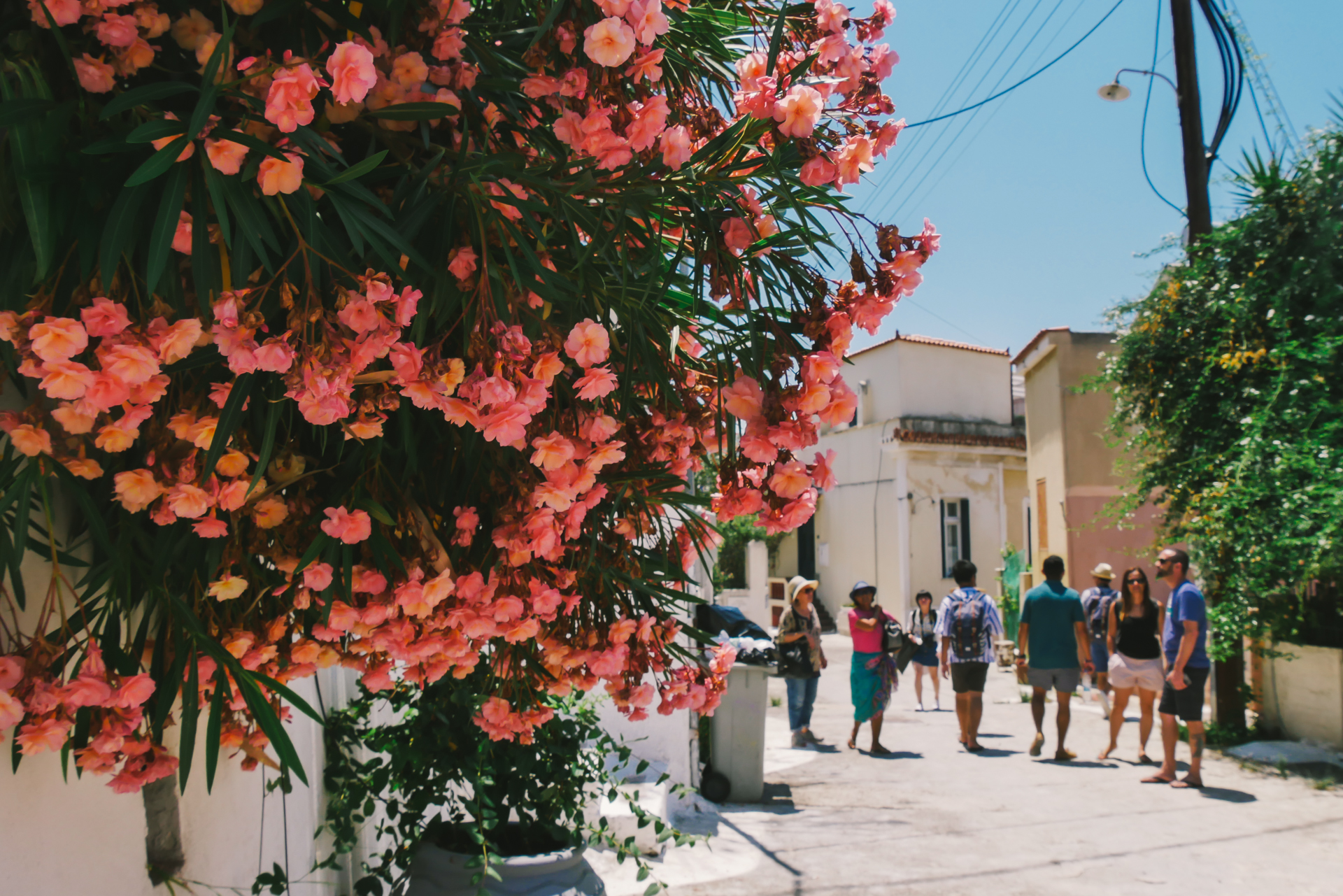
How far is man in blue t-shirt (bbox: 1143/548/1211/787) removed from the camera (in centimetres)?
746

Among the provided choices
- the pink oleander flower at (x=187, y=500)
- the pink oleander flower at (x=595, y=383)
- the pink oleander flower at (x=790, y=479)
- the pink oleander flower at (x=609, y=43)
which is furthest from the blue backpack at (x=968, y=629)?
the pink oleander flower at (x=187, y=500)

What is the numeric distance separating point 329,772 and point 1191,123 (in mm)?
10933

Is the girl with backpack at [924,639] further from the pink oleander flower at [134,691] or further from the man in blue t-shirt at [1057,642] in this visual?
the pink oleander flower at [134,691]

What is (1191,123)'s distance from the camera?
10219 mm

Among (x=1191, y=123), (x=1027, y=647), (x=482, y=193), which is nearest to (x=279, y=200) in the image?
(x=482, y=193)

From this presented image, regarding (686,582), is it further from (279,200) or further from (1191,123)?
(1191,123)

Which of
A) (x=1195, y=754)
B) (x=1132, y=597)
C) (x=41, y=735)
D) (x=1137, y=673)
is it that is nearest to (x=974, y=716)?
(x=1137, y=673)

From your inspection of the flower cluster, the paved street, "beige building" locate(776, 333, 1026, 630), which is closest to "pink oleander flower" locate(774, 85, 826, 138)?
the flower cluster

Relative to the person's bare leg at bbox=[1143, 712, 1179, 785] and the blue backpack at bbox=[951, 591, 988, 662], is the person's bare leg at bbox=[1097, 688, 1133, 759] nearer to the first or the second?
the person's bare leg at bbox=[1143, 712, 1179, 785]

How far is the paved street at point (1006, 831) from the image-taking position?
17.9ft

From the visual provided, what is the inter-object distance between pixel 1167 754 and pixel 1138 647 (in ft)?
3.01

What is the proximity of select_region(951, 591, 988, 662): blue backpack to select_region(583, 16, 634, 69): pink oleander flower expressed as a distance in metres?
8.70

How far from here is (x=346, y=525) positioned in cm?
140

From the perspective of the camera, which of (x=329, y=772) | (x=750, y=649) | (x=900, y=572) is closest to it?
(x=329, y=772)
